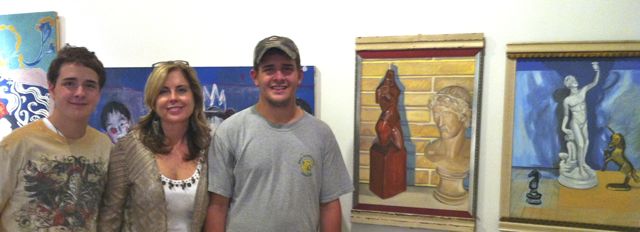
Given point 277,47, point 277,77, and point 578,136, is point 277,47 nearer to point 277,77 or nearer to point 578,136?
point 277,77

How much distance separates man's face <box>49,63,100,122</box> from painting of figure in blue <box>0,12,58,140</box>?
954 millimetres

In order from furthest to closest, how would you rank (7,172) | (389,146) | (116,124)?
(116,124) → (389,146) → (7,172)

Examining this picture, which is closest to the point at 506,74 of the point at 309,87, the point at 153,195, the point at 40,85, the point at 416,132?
the point at 416,132

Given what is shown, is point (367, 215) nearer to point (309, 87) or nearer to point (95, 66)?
A: point (309, 87)

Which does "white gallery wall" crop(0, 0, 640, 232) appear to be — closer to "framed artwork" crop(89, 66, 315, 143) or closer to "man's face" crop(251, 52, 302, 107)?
"framed artwork" crop(89, 66, 315, 143)

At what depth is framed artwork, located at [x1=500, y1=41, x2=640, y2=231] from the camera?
1.50 m

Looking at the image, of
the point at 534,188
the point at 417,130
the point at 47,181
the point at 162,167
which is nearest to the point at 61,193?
the point at 47,181

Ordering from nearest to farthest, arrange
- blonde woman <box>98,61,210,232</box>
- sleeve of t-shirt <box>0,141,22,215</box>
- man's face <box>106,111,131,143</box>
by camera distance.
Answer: sleeve of t-shirt <box>0,141,22,215</box> → blonde woman <box>98,61,210,232</box> → man's face <box>106,111,131,143</box>

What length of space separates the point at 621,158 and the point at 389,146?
2.70 ft

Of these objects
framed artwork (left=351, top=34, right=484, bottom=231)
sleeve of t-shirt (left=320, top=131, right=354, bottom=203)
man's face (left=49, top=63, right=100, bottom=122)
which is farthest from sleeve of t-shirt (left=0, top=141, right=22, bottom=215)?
framed artwork (left=351, top=34, right=484, bottom=231)

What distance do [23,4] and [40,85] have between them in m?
0.43

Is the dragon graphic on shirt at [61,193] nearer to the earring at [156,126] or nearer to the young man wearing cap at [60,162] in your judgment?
the young man wearing cap at [60,162]

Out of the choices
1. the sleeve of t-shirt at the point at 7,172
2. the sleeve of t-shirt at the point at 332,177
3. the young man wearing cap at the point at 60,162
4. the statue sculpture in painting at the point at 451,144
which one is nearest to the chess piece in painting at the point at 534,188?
the statue sculpture in painting at the point at 451,144

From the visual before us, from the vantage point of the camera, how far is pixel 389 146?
5.62 ft
